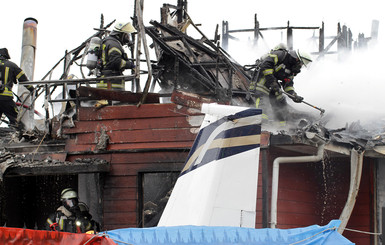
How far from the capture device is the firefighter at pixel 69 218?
9148mm

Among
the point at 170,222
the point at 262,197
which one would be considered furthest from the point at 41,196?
the point at 170,222

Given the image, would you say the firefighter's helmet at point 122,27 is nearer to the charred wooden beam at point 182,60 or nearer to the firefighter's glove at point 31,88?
the charred wooden beam at point 182,60

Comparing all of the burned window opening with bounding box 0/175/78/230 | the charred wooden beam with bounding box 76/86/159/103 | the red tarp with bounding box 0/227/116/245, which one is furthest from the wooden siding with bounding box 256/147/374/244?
the red tarp with bounding box 0/227/116/245

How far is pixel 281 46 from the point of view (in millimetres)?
10680

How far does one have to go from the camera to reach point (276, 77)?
35.6ft

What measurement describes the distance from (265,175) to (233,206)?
3408mm

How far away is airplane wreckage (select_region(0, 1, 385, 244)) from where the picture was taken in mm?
9258

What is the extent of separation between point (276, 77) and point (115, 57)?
281 cm

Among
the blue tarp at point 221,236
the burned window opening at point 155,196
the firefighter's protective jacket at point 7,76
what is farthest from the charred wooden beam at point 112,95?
the blue tarp at point 221,236

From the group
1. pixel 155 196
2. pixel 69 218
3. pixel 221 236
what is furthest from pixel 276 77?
pixel 221 236

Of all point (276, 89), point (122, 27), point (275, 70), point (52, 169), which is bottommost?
point (52, 169)

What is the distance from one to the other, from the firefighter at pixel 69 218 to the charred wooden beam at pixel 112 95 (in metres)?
1.55

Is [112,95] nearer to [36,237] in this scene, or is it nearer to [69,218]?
[69,218]

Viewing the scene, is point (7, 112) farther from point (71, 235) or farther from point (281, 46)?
point (71, 235)
